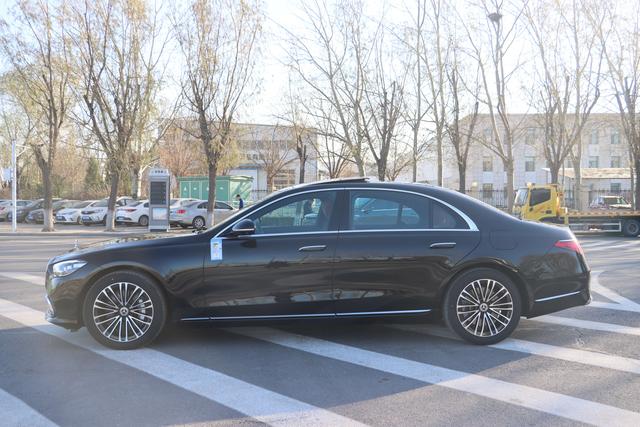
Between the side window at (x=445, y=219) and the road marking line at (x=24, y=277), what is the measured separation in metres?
7.01

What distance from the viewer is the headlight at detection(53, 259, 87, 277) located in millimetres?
5379

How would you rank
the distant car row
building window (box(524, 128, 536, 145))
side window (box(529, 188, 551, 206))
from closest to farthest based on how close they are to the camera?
side window (box(529, 188, 551, 206)), the distant car row, building window (box(524, 128, 536, 145))

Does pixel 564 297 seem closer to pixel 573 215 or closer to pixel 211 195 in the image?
pixel 573 215

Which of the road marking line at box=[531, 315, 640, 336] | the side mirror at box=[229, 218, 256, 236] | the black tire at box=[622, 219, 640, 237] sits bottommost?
the road marking line at box=[531, 315, 640, 336]

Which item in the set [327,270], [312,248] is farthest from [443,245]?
[312,248]

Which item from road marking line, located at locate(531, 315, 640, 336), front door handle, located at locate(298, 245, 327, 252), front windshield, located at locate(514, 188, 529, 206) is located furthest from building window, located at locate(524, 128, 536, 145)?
front door handle, located at locate(298, 245, 327, 252)

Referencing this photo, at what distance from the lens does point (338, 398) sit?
4.16 metres

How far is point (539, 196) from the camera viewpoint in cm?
2225

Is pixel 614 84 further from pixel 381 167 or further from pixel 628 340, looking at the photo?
pixel 628 340

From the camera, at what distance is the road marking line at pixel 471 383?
3.86m

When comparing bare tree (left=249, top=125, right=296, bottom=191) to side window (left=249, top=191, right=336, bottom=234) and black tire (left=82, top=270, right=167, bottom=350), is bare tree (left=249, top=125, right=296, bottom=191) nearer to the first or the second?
side window (left=249, top=191, right=336, bottom=234)

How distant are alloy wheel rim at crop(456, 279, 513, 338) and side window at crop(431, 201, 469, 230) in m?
0.58

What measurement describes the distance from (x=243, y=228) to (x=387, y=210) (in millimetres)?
1460

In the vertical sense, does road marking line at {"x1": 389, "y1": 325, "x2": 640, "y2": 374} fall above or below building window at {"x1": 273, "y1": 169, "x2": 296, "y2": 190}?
below
